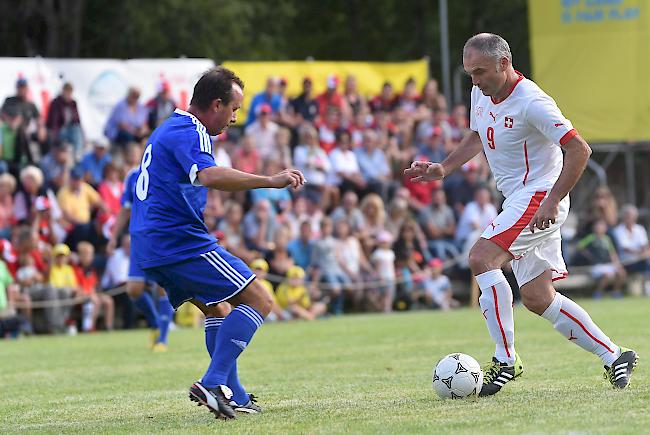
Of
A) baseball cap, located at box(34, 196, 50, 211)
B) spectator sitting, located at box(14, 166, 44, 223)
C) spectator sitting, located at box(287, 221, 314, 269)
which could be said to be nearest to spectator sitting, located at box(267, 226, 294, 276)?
spectator sitting, located at box(287, 221, 314, 269)

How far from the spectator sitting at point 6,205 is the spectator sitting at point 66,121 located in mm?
1347

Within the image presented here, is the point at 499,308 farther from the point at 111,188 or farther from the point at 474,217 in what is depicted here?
the point at 474,217

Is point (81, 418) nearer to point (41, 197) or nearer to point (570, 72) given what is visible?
point (41, 197)

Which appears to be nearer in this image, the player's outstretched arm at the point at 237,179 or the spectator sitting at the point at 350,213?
the player's outstretched arm at the point at 237,179

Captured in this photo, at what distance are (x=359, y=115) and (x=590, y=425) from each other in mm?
15487

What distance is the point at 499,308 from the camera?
8.05m

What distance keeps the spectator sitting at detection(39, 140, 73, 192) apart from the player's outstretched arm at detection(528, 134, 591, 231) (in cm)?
1198

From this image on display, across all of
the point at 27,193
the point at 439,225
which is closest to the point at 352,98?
the point at 439,225

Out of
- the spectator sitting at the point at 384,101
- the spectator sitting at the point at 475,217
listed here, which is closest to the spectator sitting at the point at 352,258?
the spectator sitting at the point at 475,217

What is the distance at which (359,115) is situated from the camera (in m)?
21.4

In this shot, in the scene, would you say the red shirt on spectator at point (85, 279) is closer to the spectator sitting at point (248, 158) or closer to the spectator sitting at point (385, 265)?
the spectator sitting at point (248, 158)

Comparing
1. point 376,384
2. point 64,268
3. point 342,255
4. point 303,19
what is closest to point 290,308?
point 342,255

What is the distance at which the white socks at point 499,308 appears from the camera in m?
8.00

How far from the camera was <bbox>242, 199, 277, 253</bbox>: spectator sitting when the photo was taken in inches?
767
